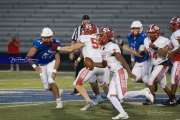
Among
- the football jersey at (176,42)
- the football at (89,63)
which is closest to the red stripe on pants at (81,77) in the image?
the football at (89,63)

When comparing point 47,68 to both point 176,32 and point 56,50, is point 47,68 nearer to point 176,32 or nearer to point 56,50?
point 56,50

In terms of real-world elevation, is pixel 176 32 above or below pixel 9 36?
above

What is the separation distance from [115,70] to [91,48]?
1180 mm

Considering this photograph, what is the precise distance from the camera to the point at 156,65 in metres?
11.6

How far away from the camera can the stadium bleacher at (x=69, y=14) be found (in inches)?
1083

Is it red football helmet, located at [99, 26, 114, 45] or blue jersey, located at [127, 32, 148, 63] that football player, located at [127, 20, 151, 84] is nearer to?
blue jersey, located at [127, 32, 148, 63]

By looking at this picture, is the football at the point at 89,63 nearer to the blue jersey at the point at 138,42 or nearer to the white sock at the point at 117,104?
the white sock at the point at 117,104

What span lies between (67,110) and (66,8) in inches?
711

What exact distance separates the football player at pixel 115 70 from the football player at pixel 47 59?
61.1 inches

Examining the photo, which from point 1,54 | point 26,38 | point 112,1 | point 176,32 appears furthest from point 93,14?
point 176,32

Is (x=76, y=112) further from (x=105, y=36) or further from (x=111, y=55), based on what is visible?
(x=105, y=36)

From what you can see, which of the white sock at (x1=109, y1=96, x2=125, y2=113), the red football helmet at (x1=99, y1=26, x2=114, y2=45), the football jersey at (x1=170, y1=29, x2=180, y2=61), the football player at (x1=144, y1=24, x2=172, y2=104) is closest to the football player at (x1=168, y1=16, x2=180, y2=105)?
the football jersey at (x1=170, y1=29, x2=180, y2=61)

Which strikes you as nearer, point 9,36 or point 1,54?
→ point 1,54

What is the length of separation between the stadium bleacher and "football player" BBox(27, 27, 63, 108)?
15.2 metres
